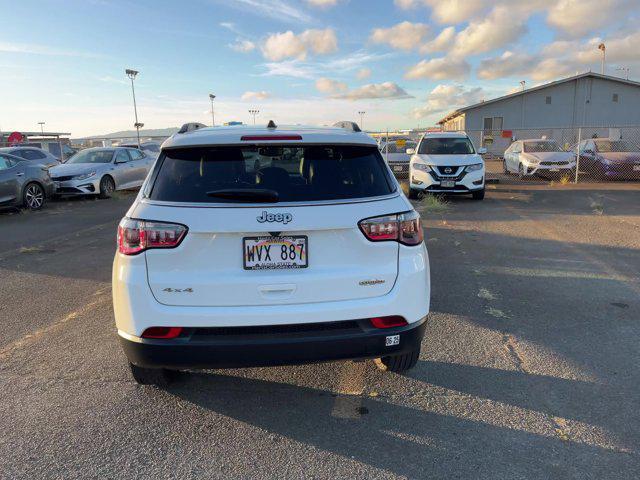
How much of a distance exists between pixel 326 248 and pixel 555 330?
8.85 ft

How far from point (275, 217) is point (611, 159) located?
57.5ft

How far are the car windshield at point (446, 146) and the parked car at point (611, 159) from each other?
6.36 metres

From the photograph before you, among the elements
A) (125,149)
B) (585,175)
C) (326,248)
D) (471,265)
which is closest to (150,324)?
(326,248)

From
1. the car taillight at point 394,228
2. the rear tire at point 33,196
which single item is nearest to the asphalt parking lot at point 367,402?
the car taillight at point 394,228

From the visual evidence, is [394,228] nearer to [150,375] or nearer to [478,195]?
[150,375]

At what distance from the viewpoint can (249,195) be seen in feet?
8.98

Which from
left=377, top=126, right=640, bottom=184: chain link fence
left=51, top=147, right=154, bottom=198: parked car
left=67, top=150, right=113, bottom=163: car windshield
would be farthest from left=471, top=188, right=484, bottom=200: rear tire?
left=67, top=150, right=113, bottom=163: car windshield

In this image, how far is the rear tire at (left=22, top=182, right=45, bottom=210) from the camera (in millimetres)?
12195

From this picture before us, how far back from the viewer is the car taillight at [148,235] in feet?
8.75

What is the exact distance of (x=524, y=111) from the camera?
35.0 metres

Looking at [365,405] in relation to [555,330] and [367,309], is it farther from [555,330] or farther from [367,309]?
[555,330]

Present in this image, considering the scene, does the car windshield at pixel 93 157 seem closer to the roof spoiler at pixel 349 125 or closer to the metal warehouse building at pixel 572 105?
the roof spoiler at pixel 349 125

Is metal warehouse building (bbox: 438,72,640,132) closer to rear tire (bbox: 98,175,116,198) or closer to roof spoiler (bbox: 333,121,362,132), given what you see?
rear tire (bbox: 98,175,116,198)

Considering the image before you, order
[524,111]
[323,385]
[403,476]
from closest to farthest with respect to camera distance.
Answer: [403,476], [323,385], [524,111]
